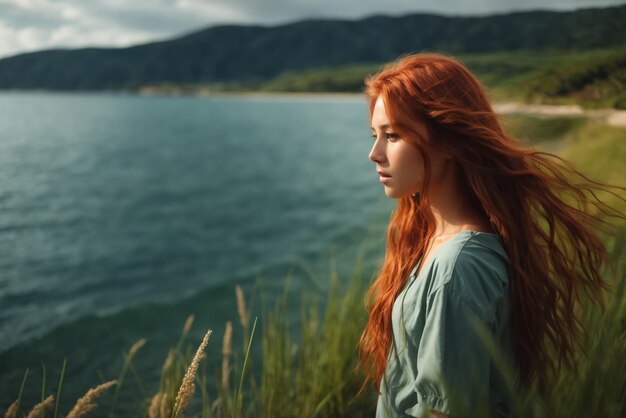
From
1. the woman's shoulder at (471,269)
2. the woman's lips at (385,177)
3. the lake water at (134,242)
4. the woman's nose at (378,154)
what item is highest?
the woman's nose at (378,154)

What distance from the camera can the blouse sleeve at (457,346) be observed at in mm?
1161

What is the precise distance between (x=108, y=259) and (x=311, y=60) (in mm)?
95046

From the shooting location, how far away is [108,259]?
31.5 ft

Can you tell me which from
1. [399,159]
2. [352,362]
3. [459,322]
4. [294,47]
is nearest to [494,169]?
[399,159]

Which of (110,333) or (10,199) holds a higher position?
(10,199)

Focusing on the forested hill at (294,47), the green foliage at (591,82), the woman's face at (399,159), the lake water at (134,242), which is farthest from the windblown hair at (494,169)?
the forested hill at (294,47)

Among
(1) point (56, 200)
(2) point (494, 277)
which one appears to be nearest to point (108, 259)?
(1) point (56, 200)

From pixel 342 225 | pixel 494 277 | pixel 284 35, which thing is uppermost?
pixel 284 35

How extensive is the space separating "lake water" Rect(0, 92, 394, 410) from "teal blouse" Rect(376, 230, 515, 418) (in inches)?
64.8

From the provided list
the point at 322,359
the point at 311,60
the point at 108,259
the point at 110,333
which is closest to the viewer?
the point at 322,359

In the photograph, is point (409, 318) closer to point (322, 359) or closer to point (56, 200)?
point (322, 359)

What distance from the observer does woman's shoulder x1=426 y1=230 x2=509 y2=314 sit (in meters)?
1.17

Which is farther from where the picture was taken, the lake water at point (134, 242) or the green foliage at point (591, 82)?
the lake water at point (134, 242)

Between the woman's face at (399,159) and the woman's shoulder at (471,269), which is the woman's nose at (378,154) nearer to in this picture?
the woman's face at (399,159)
